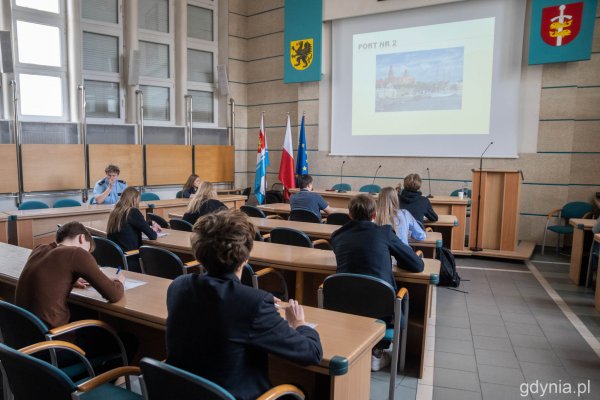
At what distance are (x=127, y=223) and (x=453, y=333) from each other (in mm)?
2882

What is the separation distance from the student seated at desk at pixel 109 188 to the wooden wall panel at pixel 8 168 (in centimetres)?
150

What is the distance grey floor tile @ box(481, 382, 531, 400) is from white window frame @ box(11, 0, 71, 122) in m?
7.25

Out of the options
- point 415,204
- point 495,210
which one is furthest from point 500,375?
point 495,210

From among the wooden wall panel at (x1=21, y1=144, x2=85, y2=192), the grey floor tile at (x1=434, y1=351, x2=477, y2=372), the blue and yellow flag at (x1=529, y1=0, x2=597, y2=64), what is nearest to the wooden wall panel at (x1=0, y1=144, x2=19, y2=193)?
the wooden wall panel at (x1=21, y1=144, x2=85, y2=192)

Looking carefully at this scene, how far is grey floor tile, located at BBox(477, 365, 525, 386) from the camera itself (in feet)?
9.35

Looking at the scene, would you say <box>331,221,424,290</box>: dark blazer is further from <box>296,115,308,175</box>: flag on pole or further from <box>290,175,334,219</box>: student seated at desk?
<box>296,115,308,175</box>: flag on pole

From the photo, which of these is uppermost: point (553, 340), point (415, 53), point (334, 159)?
point (415, 53)

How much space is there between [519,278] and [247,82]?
7.06 metres

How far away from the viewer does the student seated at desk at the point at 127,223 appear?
376cm

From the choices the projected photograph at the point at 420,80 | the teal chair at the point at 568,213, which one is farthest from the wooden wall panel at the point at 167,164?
the teal chair at the point at 568,213

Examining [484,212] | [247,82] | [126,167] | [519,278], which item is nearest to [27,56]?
[126,167]

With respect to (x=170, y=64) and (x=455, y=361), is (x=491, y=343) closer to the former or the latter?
(x=455, y=361)

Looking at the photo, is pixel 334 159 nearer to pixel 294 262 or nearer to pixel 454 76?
pixel 454 76

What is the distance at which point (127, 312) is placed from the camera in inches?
82.6
